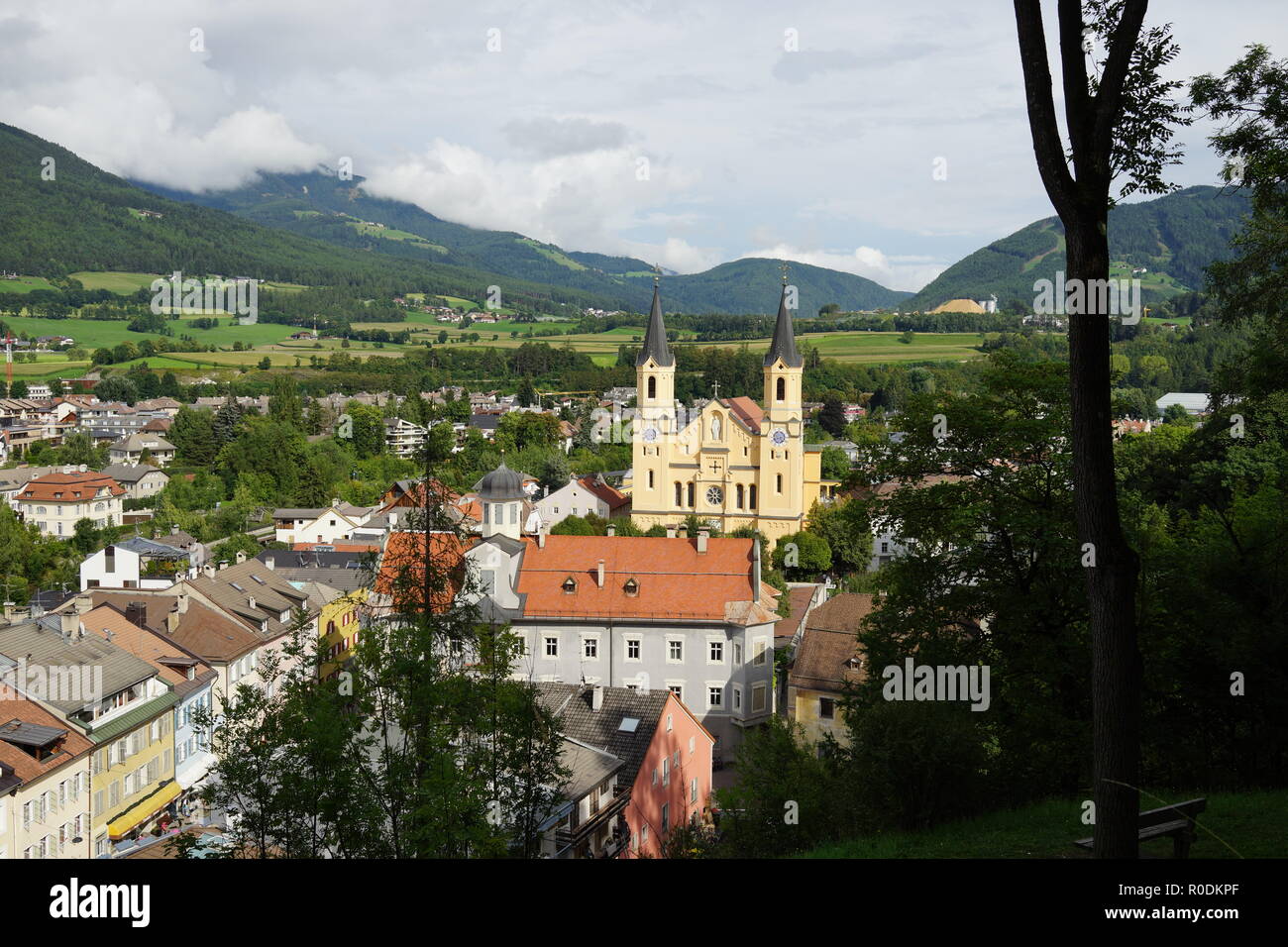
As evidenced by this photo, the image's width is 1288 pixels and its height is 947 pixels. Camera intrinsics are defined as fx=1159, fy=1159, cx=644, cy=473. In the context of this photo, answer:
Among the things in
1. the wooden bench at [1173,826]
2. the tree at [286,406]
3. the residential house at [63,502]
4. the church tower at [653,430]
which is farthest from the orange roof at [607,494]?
the wooden bench at [1173,826]

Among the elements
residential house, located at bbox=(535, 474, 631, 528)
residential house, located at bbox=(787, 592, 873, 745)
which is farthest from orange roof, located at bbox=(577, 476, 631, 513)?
residential house, located at bbox=(787, 592, 873, 745)

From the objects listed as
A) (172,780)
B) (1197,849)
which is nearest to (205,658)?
(172,780)

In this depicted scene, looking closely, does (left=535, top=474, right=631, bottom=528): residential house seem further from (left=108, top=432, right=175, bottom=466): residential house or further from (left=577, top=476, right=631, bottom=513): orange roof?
(left=108, top=432, right=175, bottom=466): residential house

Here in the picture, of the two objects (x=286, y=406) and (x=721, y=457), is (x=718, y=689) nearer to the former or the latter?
(x=721, y=457)

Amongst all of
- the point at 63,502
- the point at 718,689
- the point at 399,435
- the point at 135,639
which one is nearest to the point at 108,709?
the point at 135,639
